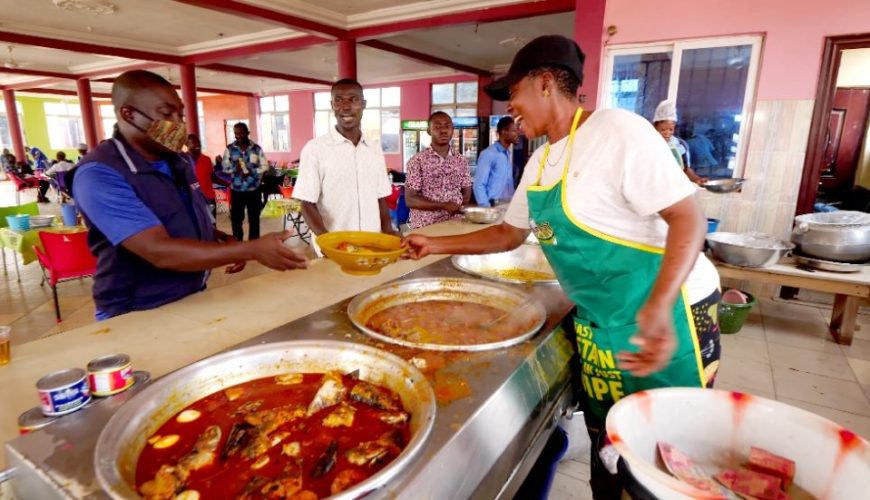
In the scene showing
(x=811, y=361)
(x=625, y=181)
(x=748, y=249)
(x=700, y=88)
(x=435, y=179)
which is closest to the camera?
(x=625, y=181)

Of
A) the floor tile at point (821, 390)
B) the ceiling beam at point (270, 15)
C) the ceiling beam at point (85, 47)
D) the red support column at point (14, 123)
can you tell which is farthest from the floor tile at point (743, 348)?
the red support column at point (14, 123)

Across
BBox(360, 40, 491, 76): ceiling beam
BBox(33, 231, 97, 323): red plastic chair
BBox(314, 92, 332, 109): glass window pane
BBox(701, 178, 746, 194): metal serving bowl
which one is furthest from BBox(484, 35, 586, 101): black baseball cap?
BBox(314, 92, 332, 109): glass window pane

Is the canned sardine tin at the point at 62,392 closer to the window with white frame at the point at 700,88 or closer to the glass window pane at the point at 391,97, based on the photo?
the window with white frame at the point at 700,88

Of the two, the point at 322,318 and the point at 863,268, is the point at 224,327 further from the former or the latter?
the point at 863,268

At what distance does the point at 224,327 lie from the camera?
1.46 m

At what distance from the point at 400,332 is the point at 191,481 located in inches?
26.6

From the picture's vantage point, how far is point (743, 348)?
3834 mm

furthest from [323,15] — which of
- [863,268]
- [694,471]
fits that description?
[694,471]

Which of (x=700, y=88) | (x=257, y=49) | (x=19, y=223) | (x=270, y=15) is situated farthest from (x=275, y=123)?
(x=700, y=88)

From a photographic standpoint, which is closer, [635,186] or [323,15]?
[635,186]

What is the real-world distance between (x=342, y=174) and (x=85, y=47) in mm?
9852

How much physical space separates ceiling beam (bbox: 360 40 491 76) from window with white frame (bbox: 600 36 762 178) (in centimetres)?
506

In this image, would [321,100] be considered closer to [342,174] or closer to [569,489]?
[342,174]

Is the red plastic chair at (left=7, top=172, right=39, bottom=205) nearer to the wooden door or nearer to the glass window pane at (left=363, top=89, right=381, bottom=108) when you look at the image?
the glass window pane at (left=363, top=89, right=381, bottom=108)
